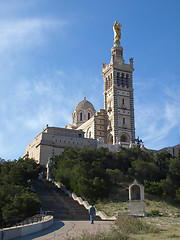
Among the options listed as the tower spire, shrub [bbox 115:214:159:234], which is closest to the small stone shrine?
shrub [bbox 115:214:159:234]

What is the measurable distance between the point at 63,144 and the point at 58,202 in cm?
2476

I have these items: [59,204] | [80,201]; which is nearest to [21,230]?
[59,204]

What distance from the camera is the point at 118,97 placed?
194 ft

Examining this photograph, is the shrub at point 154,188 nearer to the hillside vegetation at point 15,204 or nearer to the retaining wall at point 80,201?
the retaining wall at point 80,201

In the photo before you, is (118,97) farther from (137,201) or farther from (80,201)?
(137,201)

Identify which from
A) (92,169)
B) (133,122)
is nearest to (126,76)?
(133,122)

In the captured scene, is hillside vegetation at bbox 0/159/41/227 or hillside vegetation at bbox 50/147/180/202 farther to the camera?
hillside vegetation at bbox 50/147/180/202

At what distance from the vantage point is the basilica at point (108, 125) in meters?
50.1

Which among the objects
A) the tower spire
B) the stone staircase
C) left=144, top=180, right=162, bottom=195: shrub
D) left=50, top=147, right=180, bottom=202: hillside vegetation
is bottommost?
the stone staircase

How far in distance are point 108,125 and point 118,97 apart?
6.14 meters

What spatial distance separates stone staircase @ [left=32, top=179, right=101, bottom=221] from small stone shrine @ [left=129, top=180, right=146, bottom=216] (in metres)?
3.11

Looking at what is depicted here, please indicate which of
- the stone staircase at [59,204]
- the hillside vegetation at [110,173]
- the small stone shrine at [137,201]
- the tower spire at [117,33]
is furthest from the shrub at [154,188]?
the tower spire at [117,33]

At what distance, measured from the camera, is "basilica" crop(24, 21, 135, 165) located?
50094 mm

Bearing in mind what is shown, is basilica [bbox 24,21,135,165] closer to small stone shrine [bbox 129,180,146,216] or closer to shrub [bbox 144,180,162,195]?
shrub [bbox 144,180,162,195]
